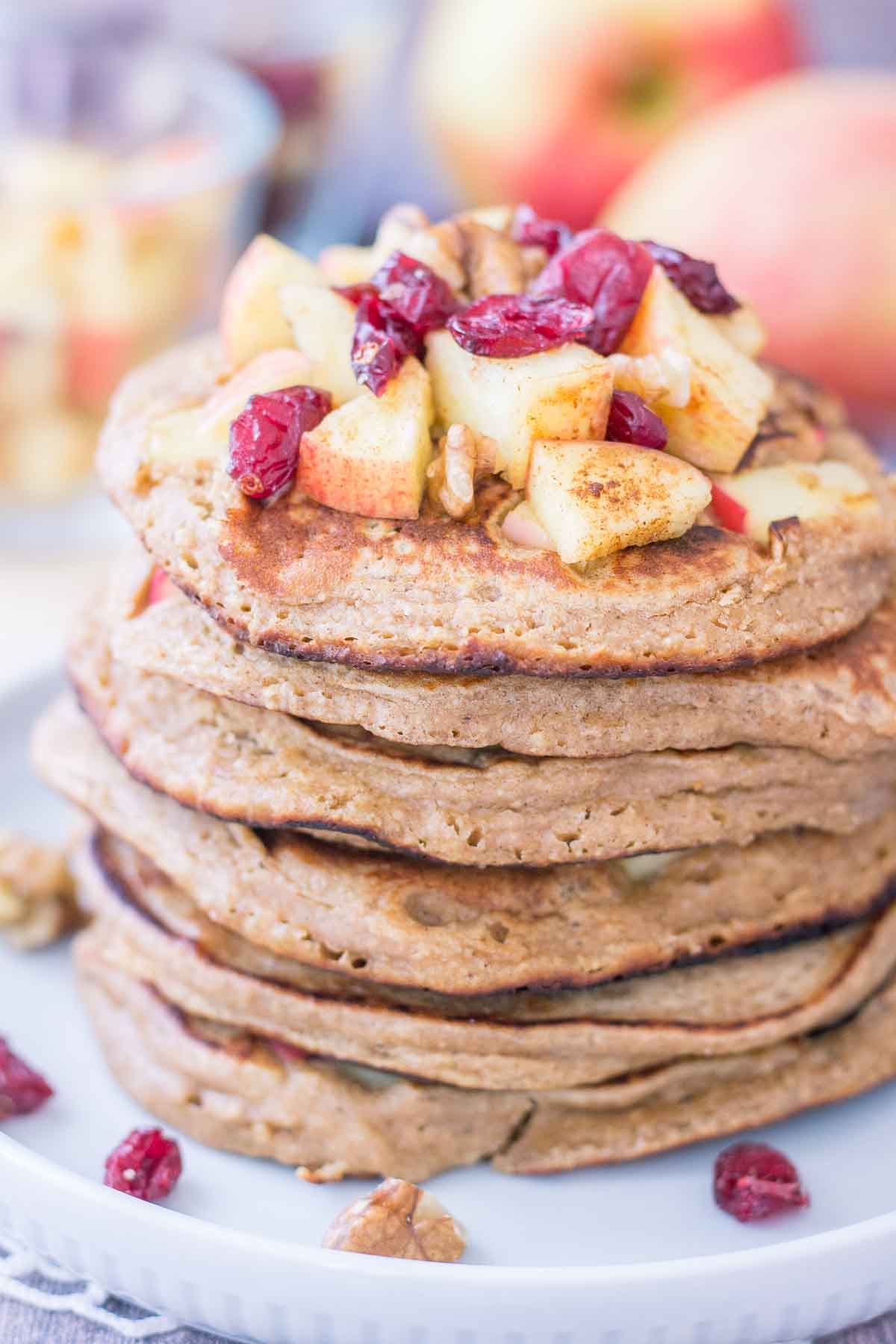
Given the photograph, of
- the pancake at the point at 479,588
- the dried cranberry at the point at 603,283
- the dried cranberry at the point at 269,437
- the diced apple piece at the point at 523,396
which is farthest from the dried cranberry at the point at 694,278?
the dried cranberry at the point at 269,437

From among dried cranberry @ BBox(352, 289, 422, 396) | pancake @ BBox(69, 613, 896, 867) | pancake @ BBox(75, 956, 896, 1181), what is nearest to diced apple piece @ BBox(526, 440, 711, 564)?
dried cranberry @ BBox(352, 289, 422, 396)

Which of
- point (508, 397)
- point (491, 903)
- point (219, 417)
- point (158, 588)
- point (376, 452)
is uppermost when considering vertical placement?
point (508, 397)

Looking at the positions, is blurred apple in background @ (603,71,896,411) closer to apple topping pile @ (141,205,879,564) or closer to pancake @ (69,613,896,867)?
apple topping pile @ (141,205,879,564)

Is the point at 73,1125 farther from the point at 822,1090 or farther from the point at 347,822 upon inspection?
the point at 822,1090

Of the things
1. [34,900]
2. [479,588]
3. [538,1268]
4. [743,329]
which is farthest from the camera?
[34,900]

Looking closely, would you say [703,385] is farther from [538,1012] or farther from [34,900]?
[34,900]

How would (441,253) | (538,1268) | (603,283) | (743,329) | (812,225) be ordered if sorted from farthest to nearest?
1. (812,225)
2. (743,329)
3. (441,253)
4. (603,283)
5. (538,1268)

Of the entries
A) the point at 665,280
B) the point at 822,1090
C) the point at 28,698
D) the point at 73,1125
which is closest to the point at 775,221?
the point at 665,280

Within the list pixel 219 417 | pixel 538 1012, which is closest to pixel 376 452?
pixel 219 417
